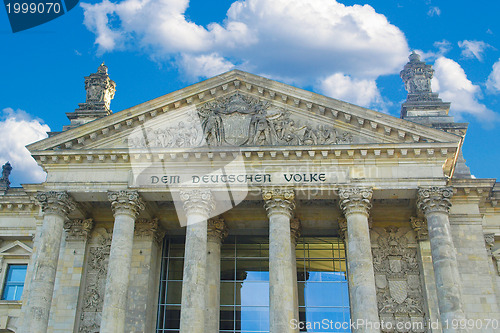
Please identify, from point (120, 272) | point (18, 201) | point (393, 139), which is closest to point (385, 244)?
point (393, 139)

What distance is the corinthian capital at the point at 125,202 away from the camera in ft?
87.4

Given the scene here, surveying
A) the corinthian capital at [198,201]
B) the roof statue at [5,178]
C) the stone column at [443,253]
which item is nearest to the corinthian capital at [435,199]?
the stone column at [443,253]

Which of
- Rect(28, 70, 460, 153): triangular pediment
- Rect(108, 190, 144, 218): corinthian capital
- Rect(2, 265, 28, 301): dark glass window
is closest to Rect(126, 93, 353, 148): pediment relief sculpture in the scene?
Rect(28, 70, 460, 153): triangular pediment

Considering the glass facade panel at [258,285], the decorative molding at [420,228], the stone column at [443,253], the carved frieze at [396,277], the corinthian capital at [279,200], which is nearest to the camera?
the stone column at [443,253]

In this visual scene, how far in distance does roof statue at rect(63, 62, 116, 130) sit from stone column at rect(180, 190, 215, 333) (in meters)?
8.91

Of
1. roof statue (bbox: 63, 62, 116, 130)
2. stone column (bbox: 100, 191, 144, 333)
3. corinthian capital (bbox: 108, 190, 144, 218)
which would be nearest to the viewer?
stone column (bbox: 100, 191, 144, 333)

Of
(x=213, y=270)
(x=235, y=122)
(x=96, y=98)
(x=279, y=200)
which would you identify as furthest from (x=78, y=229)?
(x=279, y=200)

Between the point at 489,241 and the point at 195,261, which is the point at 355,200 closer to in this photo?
the point at 195,261

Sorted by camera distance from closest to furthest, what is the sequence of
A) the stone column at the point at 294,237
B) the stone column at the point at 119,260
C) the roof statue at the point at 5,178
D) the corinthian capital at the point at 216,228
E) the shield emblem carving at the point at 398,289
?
the stone column at the point at 119,260, the shield emblem carving at the point at 398,289, the stone column at the point at 294,237, the corinthian capital at the point at 216,228, the roof statue at the point at 5,178

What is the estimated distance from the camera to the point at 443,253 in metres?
24.5

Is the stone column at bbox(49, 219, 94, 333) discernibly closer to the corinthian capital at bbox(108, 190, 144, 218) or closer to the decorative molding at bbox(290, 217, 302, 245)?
the corinthian capital at bbox(108, 190, 144, 218)

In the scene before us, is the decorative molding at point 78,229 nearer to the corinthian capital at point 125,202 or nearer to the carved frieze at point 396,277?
the corinthian capital at point 125,202

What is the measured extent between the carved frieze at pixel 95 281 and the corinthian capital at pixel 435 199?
15493mm

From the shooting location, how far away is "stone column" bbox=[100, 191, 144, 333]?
2442 cm
